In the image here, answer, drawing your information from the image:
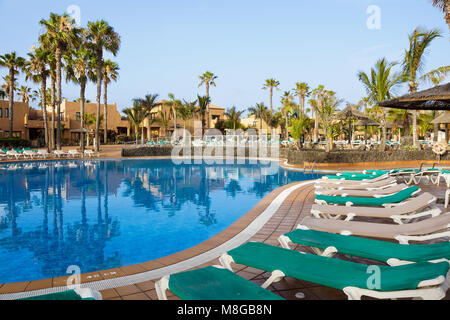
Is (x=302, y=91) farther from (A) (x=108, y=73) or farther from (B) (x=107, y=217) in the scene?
(B) (x=107, y=217)

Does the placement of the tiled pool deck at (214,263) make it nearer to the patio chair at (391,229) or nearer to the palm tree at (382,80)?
the patio chair at (391,229)

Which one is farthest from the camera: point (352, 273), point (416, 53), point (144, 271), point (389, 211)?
point (416, 53)

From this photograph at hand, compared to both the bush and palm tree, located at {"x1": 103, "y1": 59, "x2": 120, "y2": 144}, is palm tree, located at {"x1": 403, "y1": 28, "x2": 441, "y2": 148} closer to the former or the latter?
palm tree, located at {"x1": 103, "y1": 59, "x2": 120, "y2": 144}

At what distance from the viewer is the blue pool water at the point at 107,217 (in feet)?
16.8

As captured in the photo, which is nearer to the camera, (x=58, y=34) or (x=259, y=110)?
(x=58, y=34)

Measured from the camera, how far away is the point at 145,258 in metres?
5.14

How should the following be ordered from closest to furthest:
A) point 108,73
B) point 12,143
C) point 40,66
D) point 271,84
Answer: point 40,66 → point 12,143 → point 108,73 → point 271,84

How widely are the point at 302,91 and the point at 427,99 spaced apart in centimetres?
4236

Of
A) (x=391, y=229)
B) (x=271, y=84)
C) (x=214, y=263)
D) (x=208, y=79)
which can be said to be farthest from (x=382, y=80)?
(x=271, y=84)

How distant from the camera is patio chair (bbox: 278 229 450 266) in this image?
9.19 feet

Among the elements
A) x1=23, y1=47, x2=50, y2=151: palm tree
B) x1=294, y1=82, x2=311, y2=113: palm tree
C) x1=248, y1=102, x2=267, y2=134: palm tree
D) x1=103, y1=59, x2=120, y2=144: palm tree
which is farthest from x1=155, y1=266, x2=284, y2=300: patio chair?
x1=294, y1=82, x2=311, y2=113: palm tree

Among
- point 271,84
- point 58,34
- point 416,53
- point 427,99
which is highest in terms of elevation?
point 271,84

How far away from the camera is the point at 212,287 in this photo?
7.64 ft
